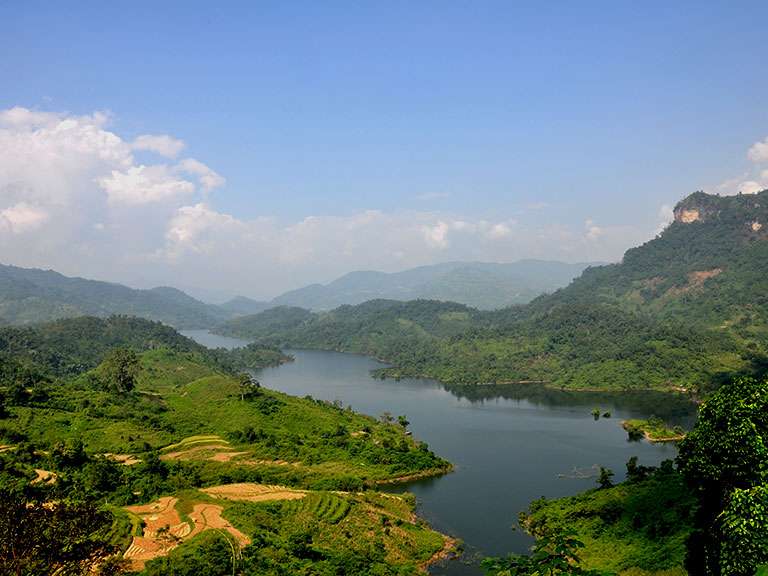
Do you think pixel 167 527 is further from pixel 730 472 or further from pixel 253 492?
pixel 730 472

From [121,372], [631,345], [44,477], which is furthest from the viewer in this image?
[631,345]

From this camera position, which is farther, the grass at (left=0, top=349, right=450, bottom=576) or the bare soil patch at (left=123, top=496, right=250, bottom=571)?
the grass at (left=0, top=349, right=450, bottom=576)

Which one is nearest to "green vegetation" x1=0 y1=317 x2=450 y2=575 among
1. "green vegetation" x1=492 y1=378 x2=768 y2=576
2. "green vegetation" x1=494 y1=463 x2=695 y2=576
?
"green vegetation" x1=494 y1=463 x2=695 y2=576

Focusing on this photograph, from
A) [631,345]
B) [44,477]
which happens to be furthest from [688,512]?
[631,345]

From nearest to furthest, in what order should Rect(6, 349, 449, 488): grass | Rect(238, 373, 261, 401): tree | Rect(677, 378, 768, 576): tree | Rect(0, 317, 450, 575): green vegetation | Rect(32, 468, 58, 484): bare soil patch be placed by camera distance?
Rect(677, 378, 768, 576): tree
Rect(0, 317, 450, 575): green vegetation
Rect(32, 468, 58, 484): bare soil patch
Rect(6, 349, 449, 488): grass
Rect(238, 373, 261, 401): tree

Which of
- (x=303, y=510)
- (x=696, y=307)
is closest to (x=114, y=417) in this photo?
(x=303, y=510)

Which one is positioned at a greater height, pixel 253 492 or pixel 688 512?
pixel 688 512

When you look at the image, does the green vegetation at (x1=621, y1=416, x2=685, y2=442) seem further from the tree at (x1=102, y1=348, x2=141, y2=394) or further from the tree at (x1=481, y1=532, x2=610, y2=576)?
the tree at (x1=481, y1=532, x2=610, y2=576)
